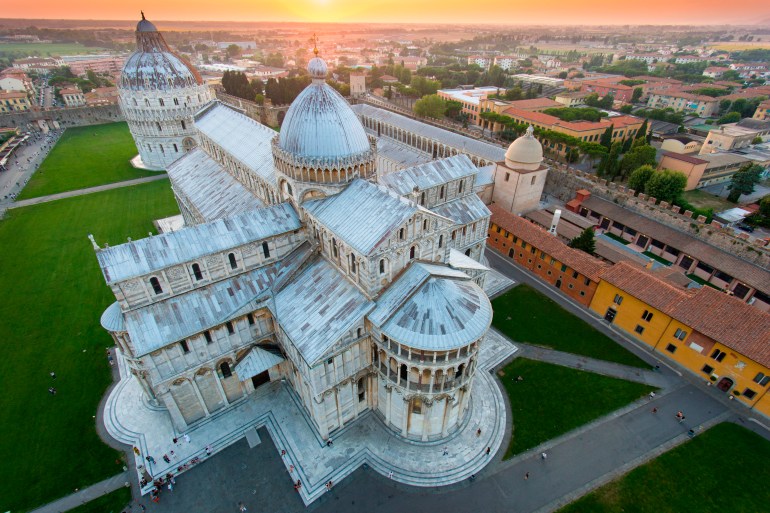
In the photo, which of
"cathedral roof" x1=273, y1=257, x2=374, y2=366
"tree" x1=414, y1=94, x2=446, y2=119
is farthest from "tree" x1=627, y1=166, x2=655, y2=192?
"cathedral roof" x1=273, y1=257, x2=374, y2=366

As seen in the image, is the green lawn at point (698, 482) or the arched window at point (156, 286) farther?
the arched window at point (156, 286)

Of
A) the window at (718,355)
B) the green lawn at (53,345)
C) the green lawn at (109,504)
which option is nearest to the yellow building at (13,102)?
the green lawn at (53,345)

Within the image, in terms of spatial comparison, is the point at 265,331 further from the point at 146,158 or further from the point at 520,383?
the point at 146,158

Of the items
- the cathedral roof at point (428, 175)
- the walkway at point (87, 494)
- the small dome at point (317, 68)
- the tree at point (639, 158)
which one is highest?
the small dome at point (317, 68)

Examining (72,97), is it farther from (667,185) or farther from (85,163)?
(667,185)

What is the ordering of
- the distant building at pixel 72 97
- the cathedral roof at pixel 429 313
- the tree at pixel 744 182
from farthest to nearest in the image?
the distant building at pixel 72 97 < the tree at pixel 744 182 < the cathedral roof at pixel 429 313

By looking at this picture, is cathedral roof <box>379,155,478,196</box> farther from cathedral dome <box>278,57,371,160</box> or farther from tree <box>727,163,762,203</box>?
tree <box>727,163,762,203</box>

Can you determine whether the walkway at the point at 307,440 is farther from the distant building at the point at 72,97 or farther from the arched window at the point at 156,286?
the distant building at the point at 72,97
